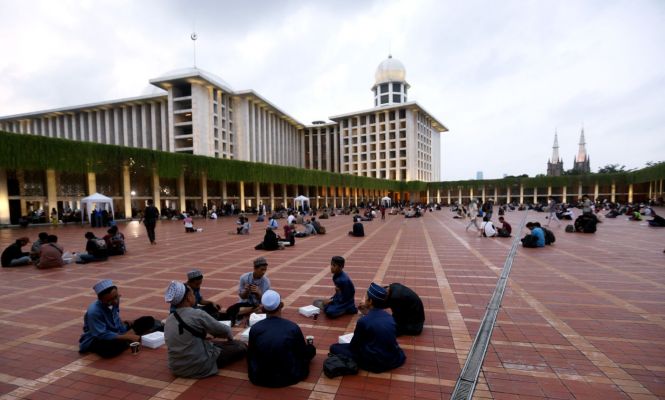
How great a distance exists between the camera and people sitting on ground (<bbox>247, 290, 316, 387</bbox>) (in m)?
3.05

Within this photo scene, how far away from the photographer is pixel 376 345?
333 centimetres

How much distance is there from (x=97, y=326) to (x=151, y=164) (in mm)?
26204

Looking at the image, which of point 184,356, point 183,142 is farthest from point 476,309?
point 183,142

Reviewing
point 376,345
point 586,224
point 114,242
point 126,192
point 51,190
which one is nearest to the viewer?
point 376,345

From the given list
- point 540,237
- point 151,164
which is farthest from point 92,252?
point 151,164

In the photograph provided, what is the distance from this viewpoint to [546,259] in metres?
8.84

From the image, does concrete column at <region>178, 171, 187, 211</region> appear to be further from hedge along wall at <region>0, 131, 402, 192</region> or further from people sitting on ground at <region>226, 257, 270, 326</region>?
people sitting on ground at <region>226, 257, 270, 326</region>

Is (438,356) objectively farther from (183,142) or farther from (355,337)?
(183,142)

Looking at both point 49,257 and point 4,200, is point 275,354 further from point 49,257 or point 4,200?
point 4,200

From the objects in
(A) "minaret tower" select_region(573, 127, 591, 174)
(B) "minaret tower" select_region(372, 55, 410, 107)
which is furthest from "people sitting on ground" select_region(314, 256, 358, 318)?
(A) "minaret tower" select_region(573, 127, 591, 174)

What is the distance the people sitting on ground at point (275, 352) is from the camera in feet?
10.0

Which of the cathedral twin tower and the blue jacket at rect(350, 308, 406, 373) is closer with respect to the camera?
the blue jacket at rect(350, 308, 406, 373)

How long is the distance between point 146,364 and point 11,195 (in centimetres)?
2691

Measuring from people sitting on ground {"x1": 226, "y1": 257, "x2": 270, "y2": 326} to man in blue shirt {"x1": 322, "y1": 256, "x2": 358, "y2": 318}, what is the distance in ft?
A: 3.35
